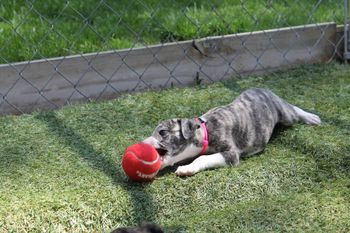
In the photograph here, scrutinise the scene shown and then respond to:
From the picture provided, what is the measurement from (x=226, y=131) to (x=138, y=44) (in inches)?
63.4

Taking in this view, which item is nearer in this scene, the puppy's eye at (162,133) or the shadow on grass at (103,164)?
the shadow on grass at (103,164)

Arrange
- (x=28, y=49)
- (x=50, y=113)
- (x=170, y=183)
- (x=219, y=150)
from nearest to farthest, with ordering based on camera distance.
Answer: (x=170, y=183), (x=219, y=150), (x=50, y=113), (x=28, y=49)

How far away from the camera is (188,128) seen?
11.2 ft

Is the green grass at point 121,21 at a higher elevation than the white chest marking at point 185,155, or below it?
below

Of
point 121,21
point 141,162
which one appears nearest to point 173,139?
point 141,162

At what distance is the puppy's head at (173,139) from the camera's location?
11.0 ft

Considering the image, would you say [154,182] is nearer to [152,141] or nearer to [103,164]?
[152,141]

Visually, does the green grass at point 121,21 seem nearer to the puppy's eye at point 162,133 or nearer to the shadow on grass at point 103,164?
the shadow on grass at point 103,164

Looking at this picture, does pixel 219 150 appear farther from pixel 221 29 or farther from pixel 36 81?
pixel 221 29

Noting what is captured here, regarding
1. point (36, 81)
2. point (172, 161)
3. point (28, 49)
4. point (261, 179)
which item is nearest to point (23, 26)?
point (28, 49)

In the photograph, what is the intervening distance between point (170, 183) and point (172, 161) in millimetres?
170

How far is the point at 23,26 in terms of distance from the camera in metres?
5.04

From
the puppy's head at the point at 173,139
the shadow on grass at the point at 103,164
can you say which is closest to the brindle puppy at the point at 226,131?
the puppy's head at the point at 173,139

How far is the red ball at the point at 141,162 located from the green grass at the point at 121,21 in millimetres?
1686
